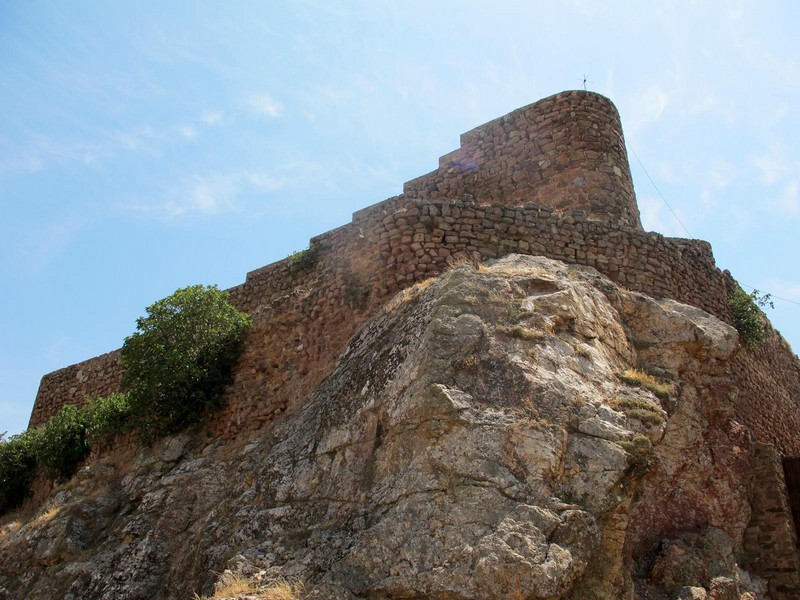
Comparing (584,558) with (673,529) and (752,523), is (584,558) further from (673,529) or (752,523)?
(752,523)

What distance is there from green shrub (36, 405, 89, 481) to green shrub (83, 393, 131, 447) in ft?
2.06

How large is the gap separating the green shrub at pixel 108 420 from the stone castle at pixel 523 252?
2909 mm

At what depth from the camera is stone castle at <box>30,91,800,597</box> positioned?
10.4 metres

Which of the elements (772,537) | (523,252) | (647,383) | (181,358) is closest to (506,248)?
(523,252)

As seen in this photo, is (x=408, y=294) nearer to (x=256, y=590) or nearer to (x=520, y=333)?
(x=520, y=333)

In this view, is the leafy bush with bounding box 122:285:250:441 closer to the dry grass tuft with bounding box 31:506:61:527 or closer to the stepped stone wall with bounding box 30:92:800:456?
the stepped stone wall with bounding box 30:92:800:456

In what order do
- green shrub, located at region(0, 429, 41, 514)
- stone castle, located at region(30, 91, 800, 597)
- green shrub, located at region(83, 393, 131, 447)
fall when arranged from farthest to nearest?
green shrub, located at region(0, 429, 41, 514) < green shrub, located at region(83, 393, 131, 447) < stone castle, located at region(30, 91, 800, 597)

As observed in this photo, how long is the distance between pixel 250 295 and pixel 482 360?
9.42 meters

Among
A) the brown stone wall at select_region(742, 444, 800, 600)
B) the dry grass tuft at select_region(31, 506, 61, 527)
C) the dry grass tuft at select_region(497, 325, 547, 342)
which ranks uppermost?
the dry grass tuft at select_region(497, 325, 547, 342)

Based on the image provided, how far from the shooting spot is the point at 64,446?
49.8 ft

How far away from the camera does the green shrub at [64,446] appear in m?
15.0

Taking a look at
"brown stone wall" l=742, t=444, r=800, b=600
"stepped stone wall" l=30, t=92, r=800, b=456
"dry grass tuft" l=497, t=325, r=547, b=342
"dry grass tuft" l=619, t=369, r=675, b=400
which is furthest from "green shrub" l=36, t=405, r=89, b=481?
"brown stone wall" l=742, t=444, r=800, b=600

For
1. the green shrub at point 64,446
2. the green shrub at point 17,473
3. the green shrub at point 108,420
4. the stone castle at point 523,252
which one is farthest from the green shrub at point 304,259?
the green shrub at point 17,473

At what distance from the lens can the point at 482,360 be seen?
7.50m
